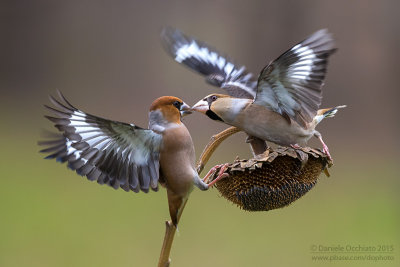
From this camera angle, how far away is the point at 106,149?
1376mm

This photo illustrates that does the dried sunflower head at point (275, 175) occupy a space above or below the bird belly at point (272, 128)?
below

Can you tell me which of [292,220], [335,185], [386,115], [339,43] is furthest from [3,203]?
[386,115]

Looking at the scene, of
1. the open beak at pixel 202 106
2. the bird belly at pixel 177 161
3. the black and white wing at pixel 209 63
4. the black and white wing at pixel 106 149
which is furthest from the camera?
the black and white wing at pixel 209 63

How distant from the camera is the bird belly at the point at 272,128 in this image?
60.2 inches

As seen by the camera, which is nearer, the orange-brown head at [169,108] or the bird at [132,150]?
the bird at [132,150]

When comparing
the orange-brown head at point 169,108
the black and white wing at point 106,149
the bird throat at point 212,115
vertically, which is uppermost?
the bird throat at point 212,115

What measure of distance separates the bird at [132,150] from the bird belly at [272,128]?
0.16 meters

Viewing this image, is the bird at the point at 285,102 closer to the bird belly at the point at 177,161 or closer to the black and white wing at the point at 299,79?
the black and white wing at the point at 299,79

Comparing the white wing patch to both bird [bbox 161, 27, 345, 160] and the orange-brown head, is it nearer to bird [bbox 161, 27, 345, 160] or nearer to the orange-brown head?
bird [bbox 161, 27, 345, 160]

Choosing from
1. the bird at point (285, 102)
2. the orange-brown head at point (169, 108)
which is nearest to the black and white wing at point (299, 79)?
the bird at point (285, 102)

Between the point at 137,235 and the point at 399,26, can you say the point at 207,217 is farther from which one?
the point at 399,26

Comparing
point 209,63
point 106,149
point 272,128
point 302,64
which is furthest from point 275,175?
point 209,63

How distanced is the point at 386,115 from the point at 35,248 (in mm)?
A: 3384

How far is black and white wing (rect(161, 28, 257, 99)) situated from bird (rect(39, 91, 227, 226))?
434mm
